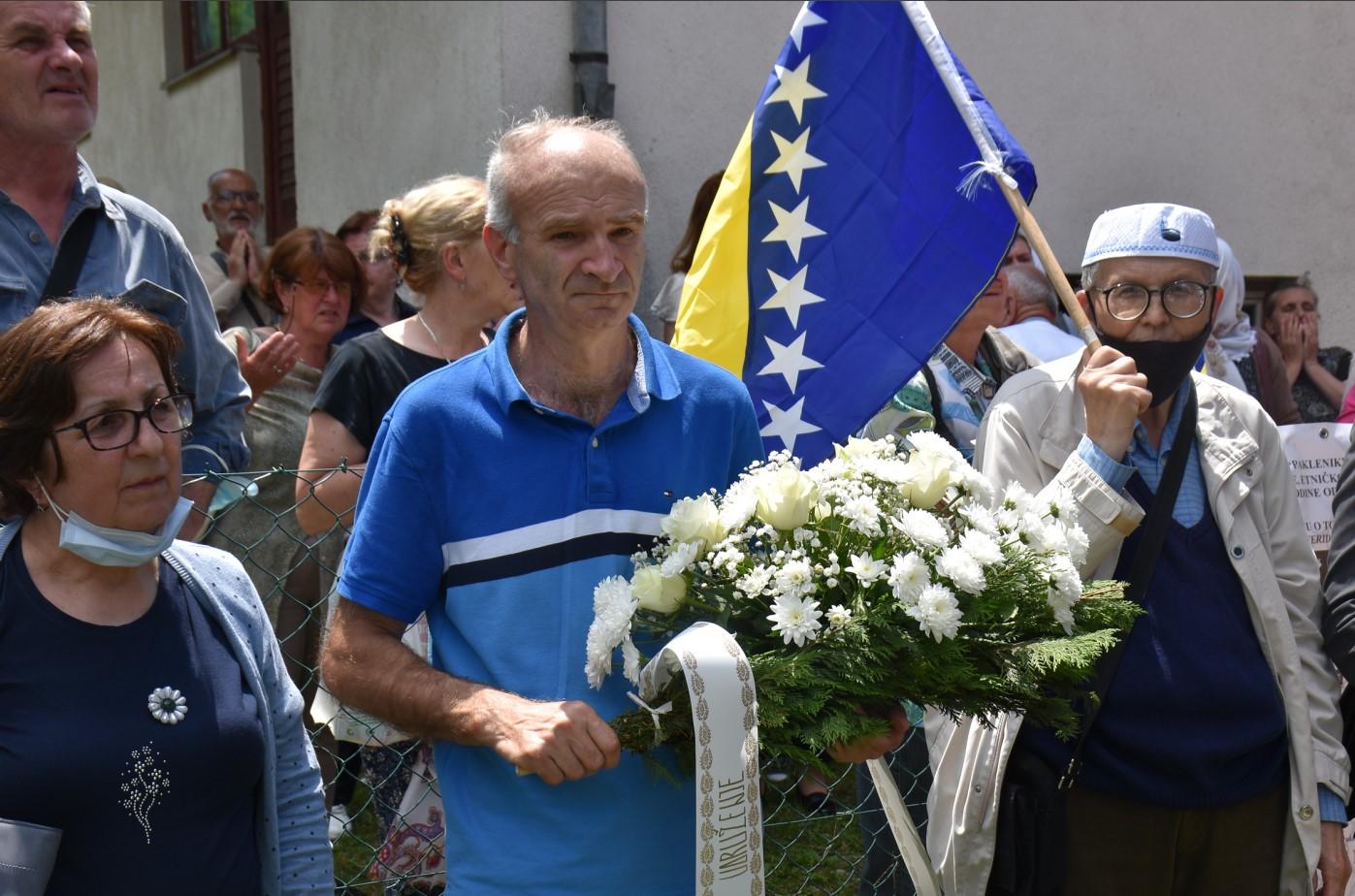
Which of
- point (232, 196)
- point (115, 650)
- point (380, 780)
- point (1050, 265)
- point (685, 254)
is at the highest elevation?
point (232, 196)

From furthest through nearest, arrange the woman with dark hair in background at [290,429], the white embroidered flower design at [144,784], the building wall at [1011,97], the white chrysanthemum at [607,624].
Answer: the building wall at [1011,97] < the woman with dark hair in background at [290,429] < the white embroidered flower design at [144,784] < the white chrysanthemum at [607,624]

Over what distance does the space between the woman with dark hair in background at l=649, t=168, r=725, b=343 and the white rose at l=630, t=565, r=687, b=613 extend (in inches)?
128

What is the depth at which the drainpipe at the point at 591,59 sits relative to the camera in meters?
8.12

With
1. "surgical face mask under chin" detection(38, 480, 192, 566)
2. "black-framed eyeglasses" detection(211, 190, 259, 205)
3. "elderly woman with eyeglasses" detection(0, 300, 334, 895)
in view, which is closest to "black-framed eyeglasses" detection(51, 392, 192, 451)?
"elderly woman with eyeglasses" detection(0, 300, 334, 895)

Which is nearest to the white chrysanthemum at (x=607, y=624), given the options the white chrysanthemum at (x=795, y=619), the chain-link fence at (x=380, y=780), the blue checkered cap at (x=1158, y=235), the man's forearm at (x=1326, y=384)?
the white chrysanthemum at (x=795, y=619)

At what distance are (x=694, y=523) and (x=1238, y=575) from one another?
65.9 inches

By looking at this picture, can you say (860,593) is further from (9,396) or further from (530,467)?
(9,396)

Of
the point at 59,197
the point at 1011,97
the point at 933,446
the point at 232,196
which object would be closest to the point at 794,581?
the point at 933,446

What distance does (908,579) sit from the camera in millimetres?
2535

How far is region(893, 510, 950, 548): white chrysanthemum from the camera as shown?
8.48ft

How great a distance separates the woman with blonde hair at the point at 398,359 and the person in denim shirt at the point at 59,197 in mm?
643

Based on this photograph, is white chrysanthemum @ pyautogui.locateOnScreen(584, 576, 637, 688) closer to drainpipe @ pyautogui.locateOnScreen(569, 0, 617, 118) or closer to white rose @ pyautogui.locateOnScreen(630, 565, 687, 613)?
white rose @ pyautogui.locateOnScreen(630, 565, 687, 613)

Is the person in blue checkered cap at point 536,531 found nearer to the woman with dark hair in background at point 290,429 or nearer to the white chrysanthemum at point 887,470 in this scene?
the white chrysanthemum at point 887,470

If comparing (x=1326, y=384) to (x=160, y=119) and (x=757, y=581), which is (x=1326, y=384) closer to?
(x=757, y=581)
